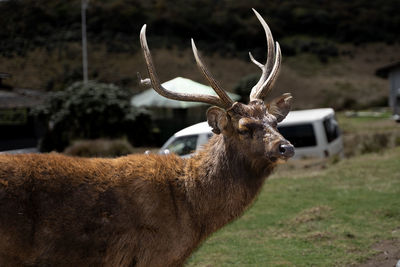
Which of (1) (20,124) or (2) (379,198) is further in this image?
(1) (20,124)

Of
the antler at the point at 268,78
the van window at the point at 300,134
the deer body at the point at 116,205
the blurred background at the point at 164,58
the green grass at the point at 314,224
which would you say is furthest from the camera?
the van window at the point at 300,134

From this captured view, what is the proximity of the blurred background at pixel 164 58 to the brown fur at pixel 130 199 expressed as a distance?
2612mm

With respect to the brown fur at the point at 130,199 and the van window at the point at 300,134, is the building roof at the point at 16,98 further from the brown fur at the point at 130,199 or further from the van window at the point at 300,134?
the brown fur at the point at 130,199

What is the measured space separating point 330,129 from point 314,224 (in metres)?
8.55

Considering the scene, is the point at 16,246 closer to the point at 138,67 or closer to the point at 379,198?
the point at 379,198

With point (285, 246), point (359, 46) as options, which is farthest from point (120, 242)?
point (359, 46)

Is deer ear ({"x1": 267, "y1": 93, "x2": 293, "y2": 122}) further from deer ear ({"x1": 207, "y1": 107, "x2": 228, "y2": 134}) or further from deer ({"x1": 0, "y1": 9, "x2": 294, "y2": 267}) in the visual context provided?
deer ear ({"x1": 207, "y1": 107, "x2": 228, "y2": 134})

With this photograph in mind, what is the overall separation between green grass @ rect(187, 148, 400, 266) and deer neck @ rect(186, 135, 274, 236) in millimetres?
2709

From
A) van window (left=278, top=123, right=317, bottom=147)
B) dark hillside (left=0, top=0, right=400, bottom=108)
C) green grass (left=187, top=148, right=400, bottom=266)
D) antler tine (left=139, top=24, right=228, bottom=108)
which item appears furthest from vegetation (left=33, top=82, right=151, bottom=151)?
antler tine (left=139, top=24, right=228, bottom=108)

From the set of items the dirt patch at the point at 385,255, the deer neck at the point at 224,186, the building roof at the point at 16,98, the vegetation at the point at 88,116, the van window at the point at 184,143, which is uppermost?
the deer neck at the point at 224,186

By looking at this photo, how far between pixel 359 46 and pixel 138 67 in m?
26.6

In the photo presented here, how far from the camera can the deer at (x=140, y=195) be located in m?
3.58

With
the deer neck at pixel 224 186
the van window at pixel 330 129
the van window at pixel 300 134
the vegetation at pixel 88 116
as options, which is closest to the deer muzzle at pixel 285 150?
the deer neck at pixel 224 186

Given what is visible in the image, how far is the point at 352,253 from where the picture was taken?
6902mm
